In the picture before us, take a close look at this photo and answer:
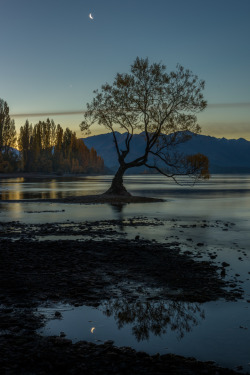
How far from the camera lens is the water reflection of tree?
7.49 meters

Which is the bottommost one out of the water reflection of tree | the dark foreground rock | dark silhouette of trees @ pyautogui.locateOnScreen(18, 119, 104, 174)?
the water reflection of tree

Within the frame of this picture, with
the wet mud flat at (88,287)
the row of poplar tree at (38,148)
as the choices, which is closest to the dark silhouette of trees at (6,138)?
the row of poplar tree at (38,148)

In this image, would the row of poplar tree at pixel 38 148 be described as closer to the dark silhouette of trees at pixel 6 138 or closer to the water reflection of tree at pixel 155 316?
the dark silhouette of trees at pixel 6 138

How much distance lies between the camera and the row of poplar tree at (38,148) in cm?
12912

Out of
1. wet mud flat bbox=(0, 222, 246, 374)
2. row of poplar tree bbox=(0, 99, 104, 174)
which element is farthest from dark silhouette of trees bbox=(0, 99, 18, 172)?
wet mud flat bbox=(0, 222, 246, 374)

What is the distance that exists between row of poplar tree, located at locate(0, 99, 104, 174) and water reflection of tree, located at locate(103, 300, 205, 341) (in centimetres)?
12167

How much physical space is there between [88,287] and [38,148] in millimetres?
141790

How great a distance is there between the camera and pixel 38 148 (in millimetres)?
147375

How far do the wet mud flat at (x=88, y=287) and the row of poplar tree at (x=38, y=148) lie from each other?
379ft

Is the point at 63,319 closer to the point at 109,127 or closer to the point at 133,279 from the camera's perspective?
the point at 133,279

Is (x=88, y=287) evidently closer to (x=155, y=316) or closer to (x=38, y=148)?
(x=155, y=316)

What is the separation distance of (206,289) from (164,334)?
116 inches

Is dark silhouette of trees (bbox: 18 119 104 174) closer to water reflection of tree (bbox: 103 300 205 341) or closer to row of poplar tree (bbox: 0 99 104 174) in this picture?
row of poplar tree (bbox: 0 99 104 174)

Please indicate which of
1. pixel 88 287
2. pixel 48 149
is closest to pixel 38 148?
pixel 48 149
